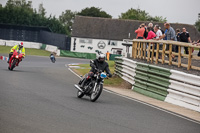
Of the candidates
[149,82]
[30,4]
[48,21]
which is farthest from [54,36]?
[30,4]

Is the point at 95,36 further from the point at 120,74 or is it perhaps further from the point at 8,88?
the point at 8,88

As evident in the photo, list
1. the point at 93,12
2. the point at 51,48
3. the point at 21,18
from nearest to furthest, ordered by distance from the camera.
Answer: the point at 51,48, the point at 21,18, the point at 93,12

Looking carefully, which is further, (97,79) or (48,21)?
(48,21)

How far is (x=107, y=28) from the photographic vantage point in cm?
9019

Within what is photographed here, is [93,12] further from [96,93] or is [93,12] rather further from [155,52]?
[96,93]

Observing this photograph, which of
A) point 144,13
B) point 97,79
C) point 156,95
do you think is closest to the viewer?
point 97,79

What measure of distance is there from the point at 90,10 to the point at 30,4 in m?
58.3

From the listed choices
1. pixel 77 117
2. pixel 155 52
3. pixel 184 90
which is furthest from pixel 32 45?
pixel 77 117

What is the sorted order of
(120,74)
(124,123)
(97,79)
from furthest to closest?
(120,74), (97,79), (124,123)

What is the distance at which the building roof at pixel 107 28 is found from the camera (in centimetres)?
8881

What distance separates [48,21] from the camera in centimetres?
10006

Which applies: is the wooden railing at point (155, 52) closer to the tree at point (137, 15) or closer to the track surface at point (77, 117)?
the track surface at point (77, 117)

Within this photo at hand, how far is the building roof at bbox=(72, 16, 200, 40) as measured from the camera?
3497 inches

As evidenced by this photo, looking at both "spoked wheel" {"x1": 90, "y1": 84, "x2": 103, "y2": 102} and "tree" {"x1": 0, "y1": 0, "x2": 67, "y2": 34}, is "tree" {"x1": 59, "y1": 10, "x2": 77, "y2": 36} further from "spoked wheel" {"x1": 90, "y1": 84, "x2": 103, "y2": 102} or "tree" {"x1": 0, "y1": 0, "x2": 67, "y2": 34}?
"spoked wheel" {"x1": 90, "y1": 84, "x2": 103, "y2": 102}
